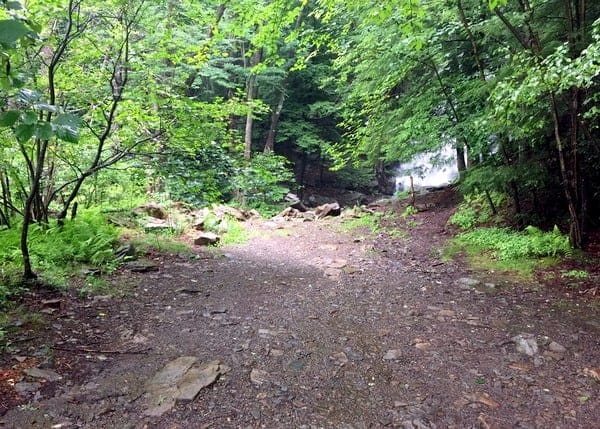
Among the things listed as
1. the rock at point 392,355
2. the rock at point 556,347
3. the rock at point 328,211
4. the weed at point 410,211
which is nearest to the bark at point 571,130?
the rock at point 556,347

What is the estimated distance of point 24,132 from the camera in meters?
1.63

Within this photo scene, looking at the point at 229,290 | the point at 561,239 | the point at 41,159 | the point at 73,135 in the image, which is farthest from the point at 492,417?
the point at 41,159

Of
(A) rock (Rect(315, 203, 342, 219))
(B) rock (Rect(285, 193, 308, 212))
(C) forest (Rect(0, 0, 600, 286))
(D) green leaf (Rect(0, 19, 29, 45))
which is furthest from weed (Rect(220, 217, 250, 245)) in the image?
(D) green leaf (Rect(0, 19, 29, 45))

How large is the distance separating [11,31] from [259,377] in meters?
3.08

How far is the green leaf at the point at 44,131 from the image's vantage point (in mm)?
1637

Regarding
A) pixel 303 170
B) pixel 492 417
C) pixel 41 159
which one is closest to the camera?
pixel 492 417

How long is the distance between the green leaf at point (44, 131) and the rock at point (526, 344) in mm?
4425

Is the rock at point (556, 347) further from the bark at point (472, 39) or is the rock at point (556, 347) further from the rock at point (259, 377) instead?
the bark at point (472, 39)

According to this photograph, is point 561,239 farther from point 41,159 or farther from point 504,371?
point 41,159

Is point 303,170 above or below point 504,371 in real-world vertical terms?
above

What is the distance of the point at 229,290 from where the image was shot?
20.2 feet

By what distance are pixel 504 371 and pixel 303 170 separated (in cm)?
2189

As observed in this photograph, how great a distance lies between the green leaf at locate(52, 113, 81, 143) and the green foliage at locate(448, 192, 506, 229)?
9715 millimetres

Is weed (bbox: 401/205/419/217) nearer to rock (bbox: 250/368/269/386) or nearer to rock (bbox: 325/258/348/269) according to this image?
rock (bbox: 325/258/348/269)
